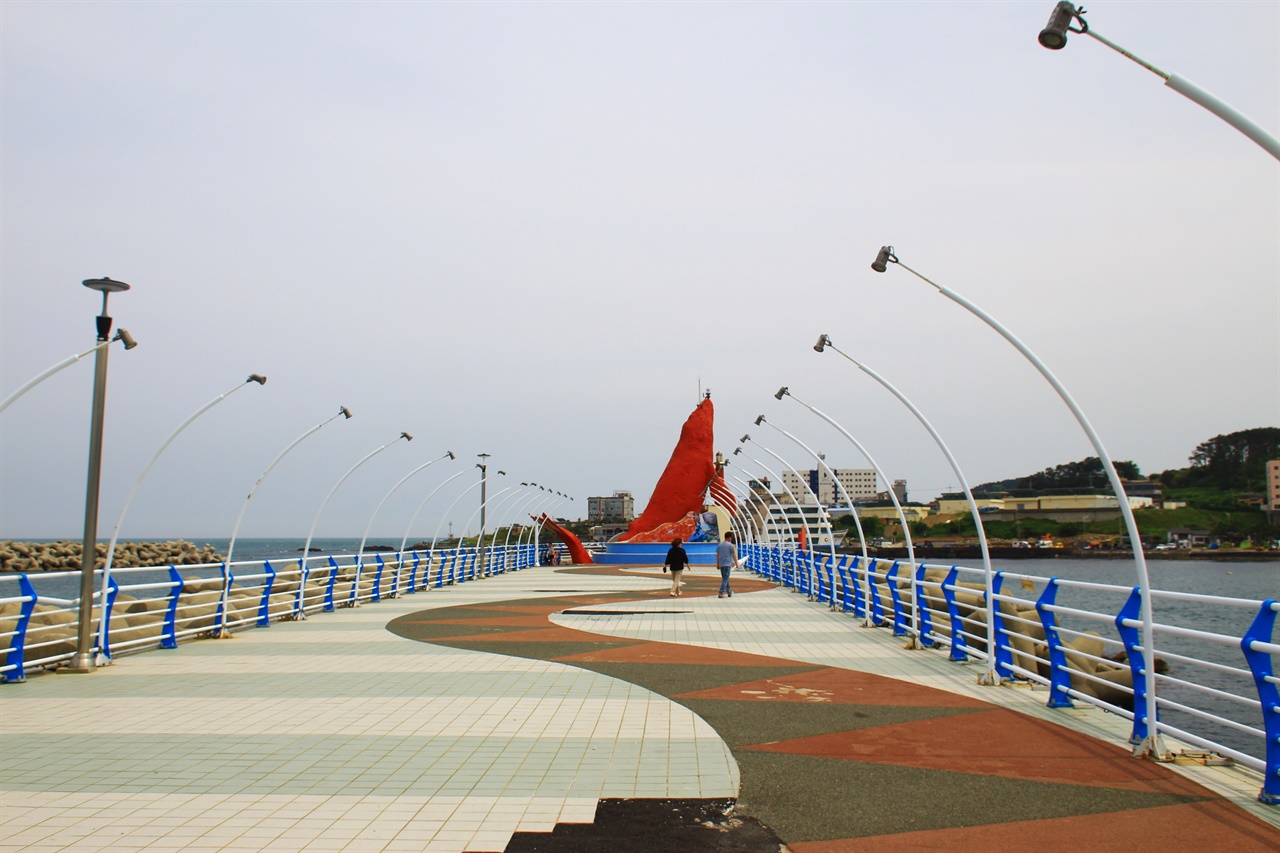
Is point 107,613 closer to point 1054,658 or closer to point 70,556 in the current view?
point 1054,658

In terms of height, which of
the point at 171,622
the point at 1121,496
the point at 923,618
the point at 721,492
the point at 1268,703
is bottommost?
the point at 171,622

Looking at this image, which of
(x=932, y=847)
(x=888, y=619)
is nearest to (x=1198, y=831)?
(x=932, y=847)

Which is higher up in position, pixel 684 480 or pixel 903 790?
pixel 684 480

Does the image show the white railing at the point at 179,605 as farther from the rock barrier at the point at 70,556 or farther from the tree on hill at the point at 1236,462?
the tree on hill at the point at 1236,462

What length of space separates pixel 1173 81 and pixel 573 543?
39.2 metres

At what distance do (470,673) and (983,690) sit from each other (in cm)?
523

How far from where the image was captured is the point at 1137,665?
6.18 m

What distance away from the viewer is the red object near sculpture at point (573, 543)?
4244cm

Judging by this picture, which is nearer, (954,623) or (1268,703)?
(1268,703)

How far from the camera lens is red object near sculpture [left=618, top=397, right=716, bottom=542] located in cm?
4256

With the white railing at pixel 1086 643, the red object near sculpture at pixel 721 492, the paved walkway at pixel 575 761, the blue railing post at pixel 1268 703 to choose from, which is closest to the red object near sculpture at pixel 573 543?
the red object near sculpture at pixel 721 492

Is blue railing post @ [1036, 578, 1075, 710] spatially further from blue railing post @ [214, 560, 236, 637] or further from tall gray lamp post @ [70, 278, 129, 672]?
blue railing post @ [214, 560, 236, 637]

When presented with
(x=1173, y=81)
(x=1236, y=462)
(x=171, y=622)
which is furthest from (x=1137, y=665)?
(x=1236, y=462)

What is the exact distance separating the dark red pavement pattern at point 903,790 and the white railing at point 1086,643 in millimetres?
507
